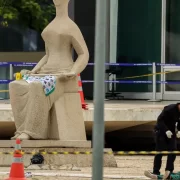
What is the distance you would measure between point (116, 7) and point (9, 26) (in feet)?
18.9

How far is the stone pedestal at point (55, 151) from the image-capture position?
15.5 metres

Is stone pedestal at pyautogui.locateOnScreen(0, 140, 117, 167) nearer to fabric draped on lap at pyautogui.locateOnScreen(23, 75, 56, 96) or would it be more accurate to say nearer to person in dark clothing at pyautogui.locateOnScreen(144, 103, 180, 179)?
fabric draped on lap at pyautogui.locateOnScreen(23, 75, 56, 96)

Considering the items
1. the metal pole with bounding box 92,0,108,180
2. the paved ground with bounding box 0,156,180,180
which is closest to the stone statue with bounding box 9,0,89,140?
the paved ground with bounding box 0,156,180,180

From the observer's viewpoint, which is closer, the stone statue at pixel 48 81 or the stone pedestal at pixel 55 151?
the stone statue at pixel 48 81

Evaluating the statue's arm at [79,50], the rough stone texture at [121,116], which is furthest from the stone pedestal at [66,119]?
the rough stone texture at [121,116]

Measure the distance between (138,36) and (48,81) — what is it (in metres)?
10.4

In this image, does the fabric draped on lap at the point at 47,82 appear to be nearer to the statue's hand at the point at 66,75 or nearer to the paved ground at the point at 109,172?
the statue's hand at the point at 66,75

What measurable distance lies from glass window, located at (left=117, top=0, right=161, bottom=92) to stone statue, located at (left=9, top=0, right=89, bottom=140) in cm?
954

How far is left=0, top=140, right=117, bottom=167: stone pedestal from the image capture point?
1549 centimetres

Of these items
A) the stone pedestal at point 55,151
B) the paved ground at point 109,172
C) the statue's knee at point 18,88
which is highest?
the statue's knee at point 18,88

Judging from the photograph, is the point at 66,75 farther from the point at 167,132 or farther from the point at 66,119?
the point at 167,132

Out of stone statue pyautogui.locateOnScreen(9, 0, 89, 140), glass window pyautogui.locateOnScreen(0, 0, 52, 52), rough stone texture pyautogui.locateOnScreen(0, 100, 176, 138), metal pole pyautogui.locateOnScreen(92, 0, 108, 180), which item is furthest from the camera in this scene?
glass window pyautogui.locateOnScreen(0, 0, 52, 52)

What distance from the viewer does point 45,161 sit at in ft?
51.0

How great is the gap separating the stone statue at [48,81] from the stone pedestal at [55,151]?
18 centimetres
